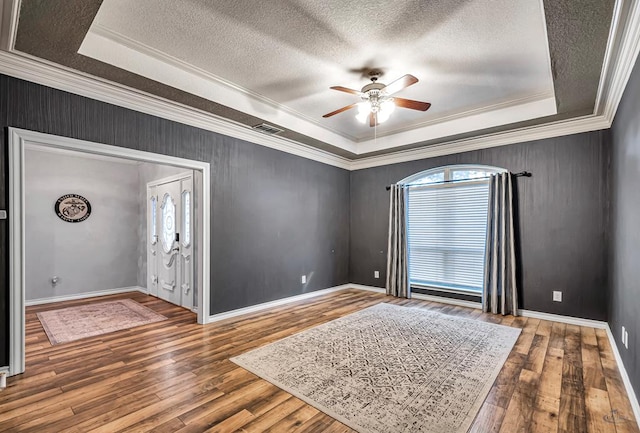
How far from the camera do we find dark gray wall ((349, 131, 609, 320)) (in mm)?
3848

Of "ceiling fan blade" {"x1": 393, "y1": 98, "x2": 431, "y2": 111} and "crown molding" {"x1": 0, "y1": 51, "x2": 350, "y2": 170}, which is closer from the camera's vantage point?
"crown molding" {"x1": 0, "y1": 51, "x2": 350, "y2": 170}

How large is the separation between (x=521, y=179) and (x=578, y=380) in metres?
2.83

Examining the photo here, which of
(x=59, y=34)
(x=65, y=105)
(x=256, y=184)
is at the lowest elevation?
(x=256, y=184)

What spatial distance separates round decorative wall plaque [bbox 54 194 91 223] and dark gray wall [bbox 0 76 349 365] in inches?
130

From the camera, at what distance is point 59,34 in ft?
7.52

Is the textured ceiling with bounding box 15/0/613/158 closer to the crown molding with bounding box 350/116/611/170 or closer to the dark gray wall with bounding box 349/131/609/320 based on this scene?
the crown molding with bounding box 350/116/611/170

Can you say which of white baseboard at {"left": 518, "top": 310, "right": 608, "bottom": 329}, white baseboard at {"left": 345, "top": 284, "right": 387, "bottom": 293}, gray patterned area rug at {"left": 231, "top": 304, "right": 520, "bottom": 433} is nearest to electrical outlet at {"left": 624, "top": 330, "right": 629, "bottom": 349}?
gray patterned area rug at {"left": 231, "top": 304, "right": 520, "bottom": 433}

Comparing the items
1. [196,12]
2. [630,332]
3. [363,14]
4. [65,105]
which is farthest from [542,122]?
[65,105]

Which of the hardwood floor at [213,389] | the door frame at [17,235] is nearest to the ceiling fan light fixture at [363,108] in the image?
the hardwood floor at [213,389]

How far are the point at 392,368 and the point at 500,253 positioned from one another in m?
2.79

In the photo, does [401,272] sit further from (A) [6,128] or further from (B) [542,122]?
(A) [6,128]

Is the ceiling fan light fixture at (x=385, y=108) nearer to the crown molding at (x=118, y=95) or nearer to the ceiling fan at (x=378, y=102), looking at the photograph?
the ceiling fan at (x=378, y=102)

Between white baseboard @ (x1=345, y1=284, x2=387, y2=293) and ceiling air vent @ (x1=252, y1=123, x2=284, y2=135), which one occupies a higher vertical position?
ceiling air vent @ (x1=252, y1=123, x2=284, y2=135)

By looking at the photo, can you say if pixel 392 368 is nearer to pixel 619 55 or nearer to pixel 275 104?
pixel 619 55
